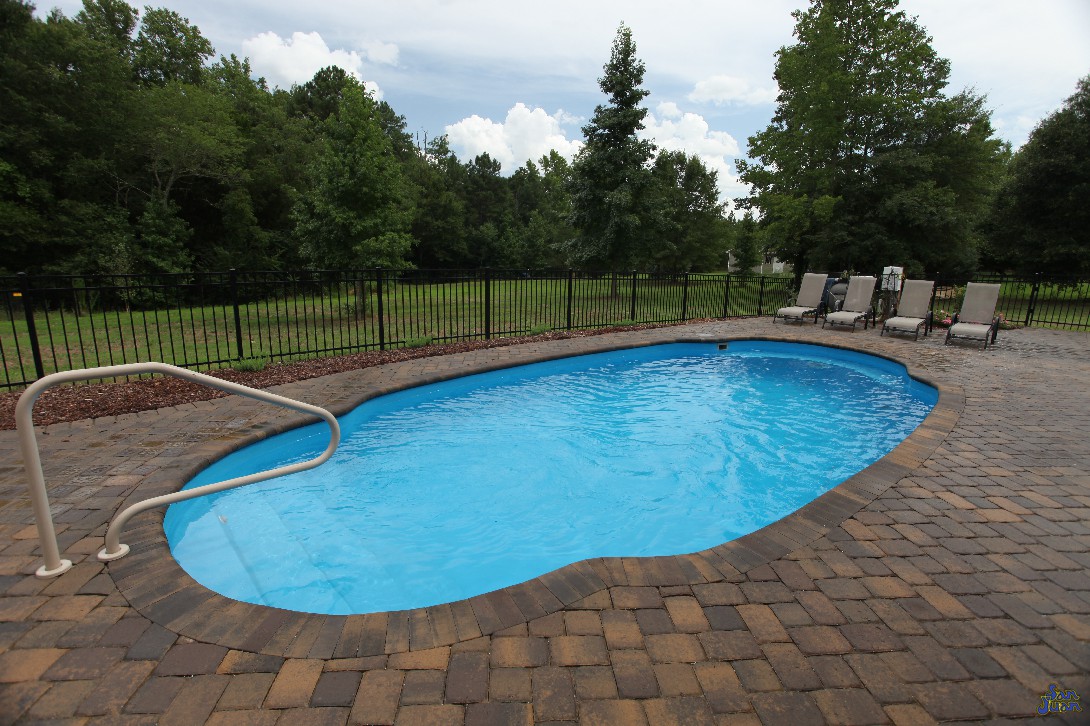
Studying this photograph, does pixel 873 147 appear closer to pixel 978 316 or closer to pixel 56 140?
pixel 978 316

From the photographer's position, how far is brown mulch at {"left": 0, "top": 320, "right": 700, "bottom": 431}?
5.34 metres

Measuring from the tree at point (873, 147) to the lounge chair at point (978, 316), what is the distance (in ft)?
25.3

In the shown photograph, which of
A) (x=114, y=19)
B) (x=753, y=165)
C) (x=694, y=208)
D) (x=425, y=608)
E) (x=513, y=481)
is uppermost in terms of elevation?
(x=114, y=19)

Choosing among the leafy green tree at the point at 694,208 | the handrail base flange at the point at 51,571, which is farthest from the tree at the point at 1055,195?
the handrail base flange at the point at 51,571

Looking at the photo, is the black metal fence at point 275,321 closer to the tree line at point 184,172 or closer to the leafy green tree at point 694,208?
the tree line at point 184,172

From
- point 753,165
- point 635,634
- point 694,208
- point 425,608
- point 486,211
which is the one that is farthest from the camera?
point 486,211

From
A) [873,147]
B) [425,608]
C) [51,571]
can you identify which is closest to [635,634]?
[425,608]

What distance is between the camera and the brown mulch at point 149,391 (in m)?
5.34

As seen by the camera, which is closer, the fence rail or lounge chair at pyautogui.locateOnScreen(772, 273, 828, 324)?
the fence rail

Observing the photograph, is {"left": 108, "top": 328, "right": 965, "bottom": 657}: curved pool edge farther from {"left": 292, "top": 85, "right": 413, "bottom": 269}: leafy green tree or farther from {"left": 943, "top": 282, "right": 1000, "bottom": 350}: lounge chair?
{"left": 292, "top": 85, "right": 413, "bottom": 269}: leafy green tree

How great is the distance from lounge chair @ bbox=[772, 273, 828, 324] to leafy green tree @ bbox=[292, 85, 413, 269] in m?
10.4

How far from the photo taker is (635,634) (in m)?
2.31

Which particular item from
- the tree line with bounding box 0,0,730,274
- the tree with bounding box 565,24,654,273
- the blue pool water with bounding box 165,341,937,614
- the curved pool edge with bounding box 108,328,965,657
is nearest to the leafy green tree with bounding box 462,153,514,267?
the tree line with bounding box 0,0,730,274

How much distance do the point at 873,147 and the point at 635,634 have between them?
22530 mm
